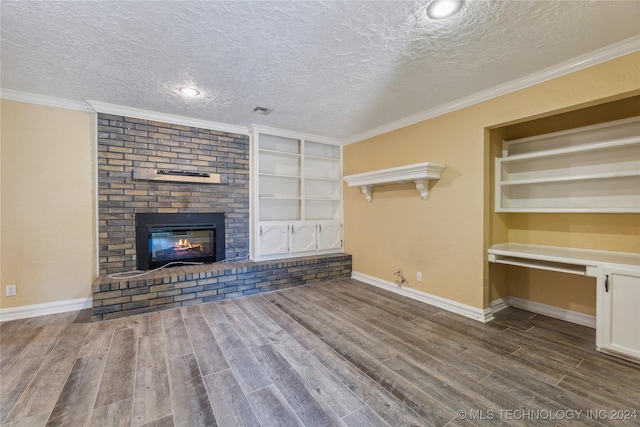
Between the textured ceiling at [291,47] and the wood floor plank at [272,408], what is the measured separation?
2488mm

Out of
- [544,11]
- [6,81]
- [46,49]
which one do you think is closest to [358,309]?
[544,11]

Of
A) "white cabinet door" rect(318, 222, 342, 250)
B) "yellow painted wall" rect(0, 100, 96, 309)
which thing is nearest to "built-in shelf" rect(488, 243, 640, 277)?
"white cabinet door" rect(318, 222, 342, 250)

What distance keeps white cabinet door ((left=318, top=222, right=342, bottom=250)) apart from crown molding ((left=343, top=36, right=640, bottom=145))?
1.96m

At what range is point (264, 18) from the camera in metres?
1.74

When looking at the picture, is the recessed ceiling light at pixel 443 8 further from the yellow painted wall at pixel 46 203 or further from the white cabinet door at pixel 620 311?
the yellow painted wall at pixel 46 203

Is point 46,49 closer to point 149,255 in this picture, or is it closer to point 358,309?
point 149,255

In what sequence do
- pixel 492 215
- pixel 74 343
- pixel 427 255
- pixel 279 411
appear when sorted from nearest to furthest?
pixel 279 411 → pixel 74 343 → pixel 492 215 → pixel 427 255

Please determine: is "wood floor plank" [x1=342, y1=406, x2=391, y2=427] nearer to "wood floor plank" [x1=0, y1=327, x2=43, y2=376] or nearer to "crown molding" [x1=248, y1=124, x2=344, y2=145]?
"wood floor plank" [x1=0, y1=327, x2=43, y2=376]

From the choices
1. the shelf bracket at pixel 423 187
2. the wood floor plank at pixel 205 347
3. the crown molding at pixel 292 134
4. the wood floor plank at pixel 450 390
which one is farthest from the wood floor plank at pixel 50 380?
the shelf bracket at pixel 423 187

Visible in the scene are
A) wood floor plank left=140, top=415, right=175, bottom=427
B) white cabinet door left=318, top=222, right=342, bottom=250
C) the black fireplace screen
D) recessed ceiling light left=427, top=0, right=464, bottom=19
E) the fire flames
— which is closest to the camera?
wood floor plank left=140, top=415, right=175, bottom=427

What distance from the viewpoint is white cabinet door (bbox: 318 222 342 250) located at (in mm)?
4637

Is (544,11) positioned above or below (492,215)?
above

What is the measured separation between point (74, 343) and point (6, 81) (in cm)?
268

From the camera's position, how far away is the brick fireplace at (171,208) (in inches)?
125
